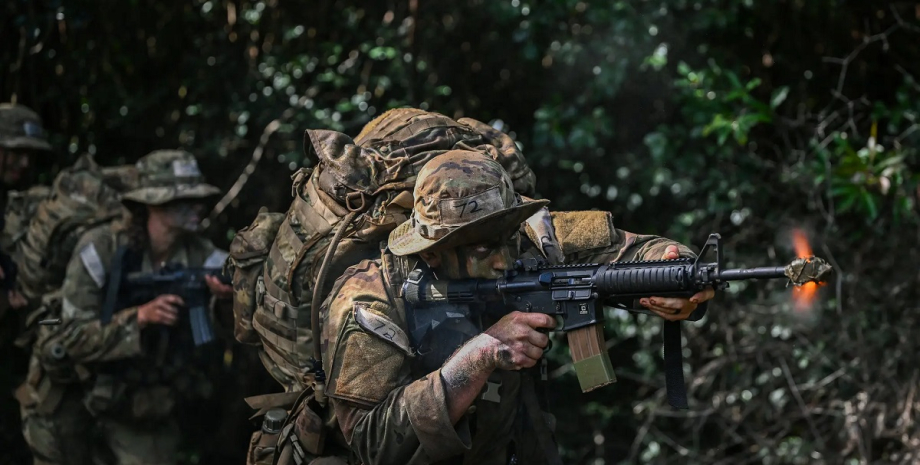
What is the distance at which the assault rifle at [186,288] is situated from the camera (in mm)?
5680

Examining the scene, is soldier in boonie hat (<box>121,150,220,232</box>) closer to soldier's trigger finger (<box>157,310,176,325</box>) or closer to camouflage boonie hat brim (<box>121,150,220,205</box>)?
camouflage boonie hat brim (<box>121,150,220,205</box>)

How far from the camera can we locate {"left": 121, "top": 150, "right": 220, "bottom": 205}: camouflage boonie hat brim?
5914 millimetres

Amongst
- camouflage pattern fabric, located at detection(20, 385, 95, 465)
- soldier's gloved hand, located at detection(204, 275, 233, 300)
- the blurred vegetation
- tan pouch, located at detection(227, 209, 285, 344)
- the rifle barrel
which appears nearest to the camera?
the rifle barrel

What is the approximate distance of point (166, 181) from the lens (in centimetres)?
600

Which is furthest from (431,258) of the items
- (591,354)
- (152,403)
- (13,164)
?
(13,164)

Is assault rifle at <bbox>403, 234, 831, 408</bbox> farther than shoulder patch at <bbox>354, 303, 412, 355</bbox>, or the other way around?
shoulder patch at <bbox>354, 303, 412, 355</bbox>

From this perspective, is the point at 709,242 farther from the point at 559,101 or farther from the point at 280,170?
the point at 280,170

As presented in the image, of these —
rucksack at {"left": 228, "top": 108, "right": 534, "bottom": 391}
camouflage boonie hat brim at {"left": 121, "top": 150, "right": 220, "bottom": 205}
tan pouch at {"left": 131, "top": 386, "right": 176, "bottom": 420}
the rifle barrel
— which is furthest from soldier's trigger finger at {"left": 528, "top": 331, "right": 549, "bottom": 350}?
tan pouch at {"left": 131, "top": 386, "right": 176, "bottom": 420}

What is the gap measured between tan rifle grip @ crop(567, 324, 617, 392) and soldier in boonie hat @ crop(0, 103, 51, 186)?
463cm

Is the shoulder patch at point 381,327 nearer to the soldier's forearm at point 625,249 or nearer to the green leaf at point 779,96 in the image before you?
the soldier's forearm at point 625,249

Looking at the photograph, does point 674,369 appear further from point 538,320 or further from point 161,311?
point 161,311

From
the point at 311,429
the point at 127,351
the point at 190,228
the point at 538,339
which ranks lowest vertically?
the point at 127,351

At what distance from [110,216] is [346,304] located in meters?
2.93

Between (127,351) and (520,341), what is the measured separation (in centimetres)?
293
